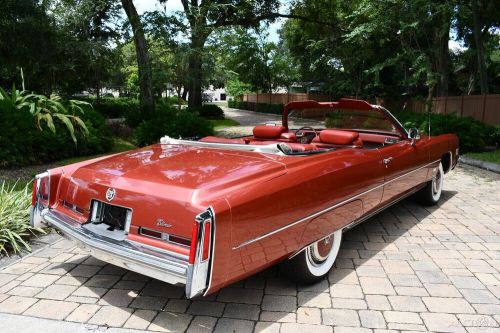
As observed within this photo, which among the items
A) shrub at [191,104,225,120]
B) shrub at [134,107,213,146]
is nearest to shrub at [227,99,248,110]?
shrub at [191,104,225,120]

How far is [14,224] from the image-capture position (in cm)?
444

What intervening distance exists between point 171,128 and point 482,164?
7174 millimetres

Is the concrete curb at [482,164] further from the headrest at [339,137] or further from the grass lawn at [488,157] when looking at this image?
the headrest at [339,137]

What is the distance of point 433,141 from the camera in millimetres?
5453

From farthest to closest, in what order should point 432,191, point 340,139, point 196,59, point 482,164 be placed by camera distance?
point 196,59 < point 482,164 < point 432,191 < point 340,139

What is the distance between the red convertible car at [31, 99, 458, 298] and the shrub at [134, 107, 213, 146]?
23.3 feet

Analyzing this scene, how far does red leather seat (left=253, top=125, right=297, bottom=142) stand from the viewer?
14.8 feet

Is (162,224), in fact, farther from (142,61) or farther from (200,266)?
(142,61)

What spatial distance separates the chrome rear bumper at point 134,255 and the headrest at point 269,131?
85.2 inches

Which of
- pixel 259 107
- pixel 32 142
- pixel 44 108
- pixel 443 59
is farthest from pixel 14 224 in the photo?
pixel 259 107

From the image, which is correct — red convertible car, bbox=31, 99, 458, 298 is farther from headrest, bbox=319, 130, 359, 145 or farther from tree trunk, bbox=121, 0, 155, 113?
tree trunk, bbox=121, 0, 155, 113

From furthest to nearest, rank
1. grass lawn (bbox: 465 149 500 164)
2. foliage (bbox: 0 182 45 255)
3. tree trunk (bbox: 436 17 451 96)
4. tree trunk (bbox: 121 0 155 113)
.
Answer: tree trunk (bbox: 436 17 451 96)
tree trunk (bbox: 121 0 155 113)
grass lawn (bbox: 465 149 500 164)
foliage (bbox: 0 182 45 255)

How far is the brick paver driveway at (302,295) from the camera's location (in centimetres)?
296

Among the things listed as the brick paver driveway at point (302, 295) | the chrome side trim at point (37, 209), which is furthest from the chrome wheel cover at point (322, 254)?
the chrome side trim at point (37, 209)
